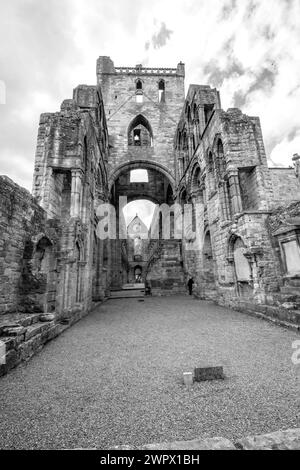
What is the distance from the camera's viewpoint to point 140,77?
2089 centimetres

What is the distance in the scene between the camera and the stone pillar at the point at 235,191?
7.80 m

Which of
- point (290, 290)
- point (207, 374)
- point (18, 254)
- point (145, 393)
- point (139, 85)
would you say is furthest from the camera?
point (139, 85)

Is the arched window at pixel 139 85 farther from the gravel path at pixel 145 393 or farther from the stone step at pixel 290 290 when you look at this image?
the gravel path at pixel 145 393

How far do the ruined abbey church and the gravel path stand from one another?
0.88 meters

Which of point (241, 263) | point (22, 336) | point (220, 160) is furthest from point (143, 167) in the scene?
point (22, 336)

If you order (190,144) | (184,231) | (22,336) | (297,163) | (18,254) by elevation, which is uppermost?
(190,144)

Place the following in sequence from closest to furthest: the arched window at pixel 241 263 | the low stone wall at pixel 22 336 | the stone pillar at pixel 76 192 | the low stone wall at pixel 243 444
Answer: the low stone wall at pixel 243 444, the low stone wall at pixel 22 336, the arched window at pixel 241 263, the stone pillar at pixel 76 192

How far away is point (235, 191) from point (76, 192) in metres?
5.91

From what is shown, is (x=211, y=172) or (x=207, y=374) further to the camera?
(x=211, y=172)

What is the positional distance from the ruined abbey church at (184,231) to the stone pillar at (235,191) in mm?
38

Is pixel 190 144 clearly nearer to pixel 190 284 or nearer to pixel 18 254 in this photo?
pixel 190 284

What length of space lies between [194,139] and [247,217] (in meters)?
8.04

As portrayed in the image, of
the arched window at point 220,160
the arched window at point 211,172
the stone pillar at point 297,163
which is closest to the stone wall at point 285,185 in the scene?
the arched window at point 211,172

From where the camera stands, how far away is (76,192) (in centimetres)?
787
